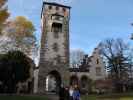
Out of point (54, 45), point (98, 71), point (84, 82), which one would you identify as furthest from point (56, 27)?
point (98, 71)

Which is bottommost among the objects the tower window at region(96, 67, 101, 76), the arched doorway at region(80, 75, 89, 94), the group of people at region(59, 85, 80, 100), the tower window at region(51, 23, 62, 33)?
the group of people at region(59, 85, 80, 100)

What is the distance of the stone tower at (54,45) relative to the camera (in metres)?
47.3

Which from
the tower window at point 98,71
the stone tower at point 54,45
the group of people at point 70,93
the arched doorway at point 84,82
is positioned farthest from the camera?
the tower window at point 98,71

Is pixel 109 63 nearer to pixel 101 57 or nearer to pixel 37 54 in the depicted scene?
pixel 101 57

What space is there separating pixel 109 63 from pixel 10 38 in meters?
25.6

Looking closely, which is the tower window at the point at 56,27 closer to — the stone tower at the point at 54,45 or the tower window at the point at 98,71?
the stone tower at the point at 54,45

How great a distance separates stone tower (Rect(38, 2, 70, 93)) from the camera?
4728 cm

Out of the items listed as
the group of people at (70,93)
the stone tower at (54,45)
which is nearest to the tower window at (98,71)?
the stone tower at (54,45)

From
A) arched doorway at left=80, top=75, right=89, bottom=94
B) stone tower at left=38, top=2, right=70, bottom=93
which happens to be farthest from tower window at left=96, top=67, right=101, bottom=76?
stone tower at left=38, top=2, right=70, bottom=93

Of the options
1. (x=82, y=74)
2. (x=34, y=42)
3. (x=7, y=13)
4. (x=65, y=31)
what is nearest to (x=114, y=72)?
(x=82, y=74)

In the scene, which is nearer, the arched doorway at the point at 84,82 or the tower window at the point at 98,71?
the arched doorway at the point at 84,82

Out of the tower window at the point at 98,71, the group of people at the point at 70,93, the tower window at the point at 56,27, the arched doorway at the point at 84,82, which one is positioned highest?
the tower window at the point at 56,27

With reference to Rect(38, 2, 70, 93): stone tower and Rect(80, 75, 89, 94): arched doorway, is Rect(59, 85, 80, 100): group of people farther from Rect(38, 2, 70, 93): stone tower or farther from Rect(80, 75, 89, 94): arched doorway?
Rect(80, 75, 89, 94): arched doorway

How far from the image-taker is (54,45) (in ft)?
161
